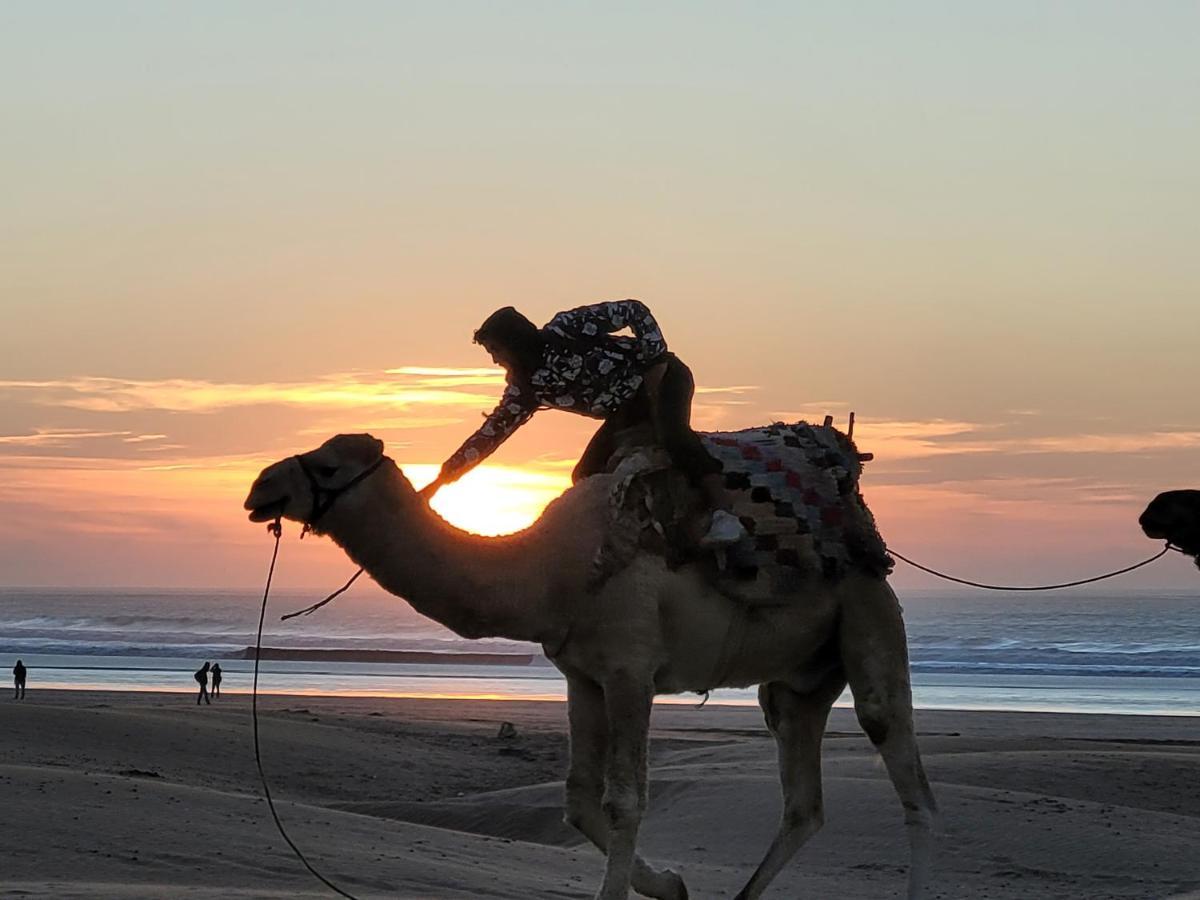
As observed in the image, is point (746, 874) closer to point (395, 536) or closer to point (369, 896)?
point (369, 896)

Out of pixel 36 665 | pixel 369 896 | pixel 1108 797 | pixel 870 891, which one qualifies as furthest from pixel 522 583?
pixel 36 665

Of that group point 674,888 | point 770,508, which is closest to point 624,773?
point 674,888

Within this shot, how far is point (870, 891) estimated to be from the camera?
11.2m

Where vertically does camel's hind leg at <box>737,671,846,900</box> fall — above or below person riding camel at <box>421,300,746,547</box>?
below

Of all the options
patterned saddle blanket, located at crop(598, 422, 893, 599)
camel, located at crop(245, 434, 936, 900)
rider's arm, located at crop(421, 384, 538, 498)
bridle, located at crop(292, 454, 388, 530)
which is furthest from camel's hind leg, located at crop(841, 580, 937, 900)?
bridle, located at crop(292, 454, 388, 530)

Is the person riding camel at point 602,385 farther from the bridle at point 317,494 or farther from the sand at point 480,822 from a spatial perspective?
the sand at point 480,822

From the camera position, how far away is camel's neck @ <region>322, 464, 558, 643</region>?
6.80 metres

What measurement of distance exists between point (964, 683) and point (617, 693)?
47.5m

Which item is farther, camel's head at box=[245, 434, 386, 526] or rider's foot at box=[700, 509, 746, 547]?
rider's foot at box=[700, 509, 746, 547]

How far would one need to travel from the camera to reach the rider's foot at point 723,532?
767 cm

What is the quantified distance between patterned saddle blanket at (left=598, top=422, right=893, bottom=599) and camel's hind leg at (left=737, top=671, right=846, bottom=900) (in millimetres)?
732

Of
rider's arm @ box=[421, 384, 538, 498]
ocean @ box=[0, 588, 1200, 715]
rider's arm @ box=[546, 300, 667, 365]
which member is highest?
rider's arm @ box=[546, 300, 667, 365]

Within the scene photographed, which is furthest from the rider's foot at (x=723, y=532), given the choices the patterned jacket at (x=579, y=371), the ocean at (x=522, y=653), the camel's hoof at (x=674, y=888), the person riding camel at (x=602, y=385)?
the ocean at (x=522, y=653)

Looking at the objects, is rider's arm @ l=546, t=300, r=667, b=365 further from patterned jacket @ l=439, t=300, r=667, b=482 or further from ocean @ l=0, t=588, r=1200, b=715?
ocean @ l=0, t=588, r=1200, b=715
